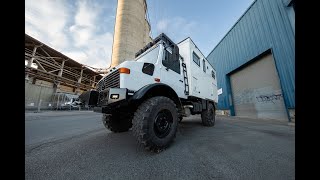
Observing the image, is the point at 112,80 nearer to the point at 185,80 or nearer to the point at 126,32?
the point at 185,80

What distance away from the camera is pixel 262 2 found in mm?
8281

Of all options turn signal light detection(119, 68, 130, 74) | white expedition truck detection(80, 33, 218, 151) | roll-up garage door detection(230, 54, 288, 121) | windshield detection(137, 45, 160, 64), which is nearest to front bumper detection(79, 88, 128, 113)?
white expedition truck detection(80, 33, 218, 151)

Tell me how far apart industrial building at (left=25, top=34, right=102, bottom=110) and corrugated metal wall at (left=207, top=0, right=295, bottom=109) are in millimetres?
20165

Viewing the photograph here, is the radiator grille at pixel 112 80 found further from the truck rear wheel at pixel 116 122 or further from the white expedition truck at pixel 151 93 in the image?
the truck rear wheel at pixel 116 122

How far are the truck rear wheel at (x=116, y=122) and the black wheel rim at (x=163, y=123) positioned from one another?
142cm

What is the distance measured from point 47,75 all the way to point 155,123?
23378 millimetres

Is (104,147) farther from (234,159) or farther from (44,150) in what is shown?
(234,159)

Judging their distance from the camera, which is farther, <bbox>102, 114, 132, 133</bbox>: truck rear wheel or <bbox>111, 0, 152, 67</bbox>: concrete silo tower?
<bbox>111, 0, 152, 67</bbox>: concrete silo tower

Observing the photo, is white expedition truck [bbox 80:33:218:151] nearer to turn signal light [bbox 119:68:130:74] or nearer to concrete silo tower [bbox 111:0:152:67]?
turn signal light [bbox 119:68:130:74]

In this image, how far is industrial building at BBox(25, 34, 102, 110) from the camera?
15.1 m

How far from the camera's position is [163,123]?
8.35 feet

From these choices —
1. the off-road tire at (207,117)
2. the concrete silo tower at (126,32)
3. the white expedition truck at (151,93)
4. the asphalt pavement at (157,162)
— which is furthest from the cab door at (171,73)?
the concrete silo tower at (126,32)

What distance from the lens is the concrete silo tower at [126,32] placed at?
19531 mm
